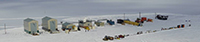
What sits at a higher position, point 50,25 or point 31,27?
point 50,25

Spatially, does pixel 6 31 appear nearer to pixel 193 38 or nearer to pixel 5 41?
pixel 5 41

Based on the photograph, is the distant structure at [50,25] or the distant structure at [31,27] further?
the distant structure at [50,25]

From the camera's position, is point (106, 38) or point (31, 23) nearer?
point (106, 38)

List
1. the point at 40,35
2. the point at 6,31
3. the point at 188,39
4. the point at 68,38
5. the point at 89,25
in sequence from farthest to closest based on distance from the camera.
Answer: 1. the point at 89,25
2. the point at 6,31
3. the point at 40,35
4. the point at 68,38
5. the point at 188,39

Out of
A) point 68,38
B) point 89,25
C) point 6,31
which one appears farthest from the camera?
point 89,25

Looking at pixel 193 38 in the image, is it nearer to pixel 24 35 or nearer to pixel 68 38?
pixel 68 38

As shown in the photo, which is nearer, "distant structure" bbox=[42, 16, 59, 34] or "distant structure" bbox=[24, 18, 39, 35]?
"distant structure" bbox=[24, 18, 39, 35]

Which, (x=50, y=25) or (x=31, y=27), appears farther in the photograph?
(x=50, y=25)

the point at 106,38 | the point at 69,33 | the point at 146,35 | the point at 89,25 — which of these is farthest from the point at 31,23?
the point at 146,35

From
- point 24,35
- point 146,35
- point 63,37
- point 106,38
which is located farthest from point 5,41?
point 146,35
